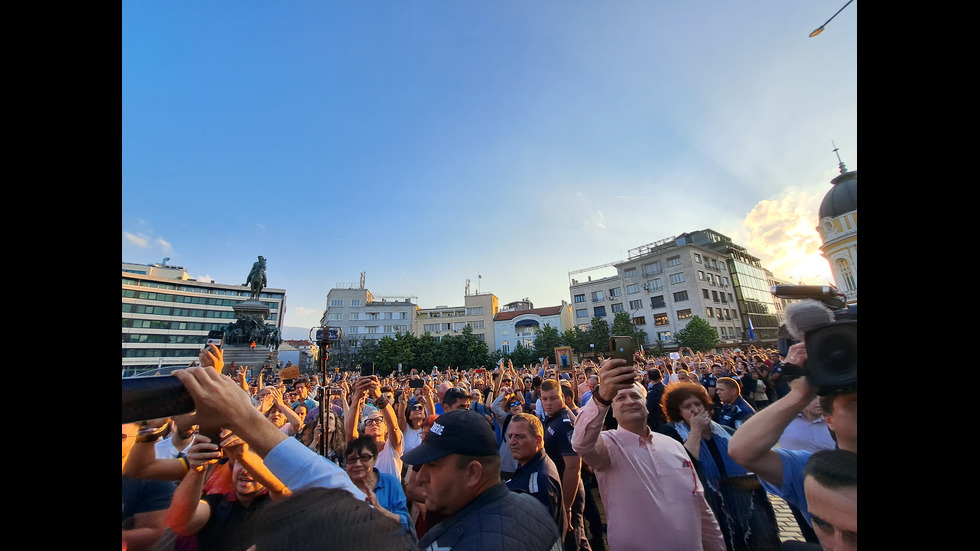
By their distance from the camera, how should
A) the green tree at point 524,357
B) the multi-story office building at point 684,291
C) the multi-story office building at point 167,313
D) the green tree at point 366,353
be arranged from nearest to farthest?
the multi-story office building at point 684,291, the green tree at point 524,357, the green tree at point 366,353, the multi-story office building at point 167,313

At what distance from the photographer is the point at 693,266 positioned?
41.5 m

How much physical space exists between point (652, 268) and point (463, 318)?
3173 cm

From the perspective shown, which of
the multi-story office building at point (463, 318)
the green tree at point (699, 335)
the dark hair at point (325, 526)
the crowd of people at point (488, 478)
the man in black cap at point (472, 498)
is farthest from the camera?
the multi-story office building at point (463, 318)

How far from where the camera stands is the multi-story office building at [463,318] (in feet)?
197

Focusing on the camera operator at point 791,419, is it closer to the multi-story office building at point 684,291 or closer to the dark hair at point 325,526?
the dark hair at point 325,526

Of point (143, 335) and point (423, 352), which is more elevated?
point (143, 335)

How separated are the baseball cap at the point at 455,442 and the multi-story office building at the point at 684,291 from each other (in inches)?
1804

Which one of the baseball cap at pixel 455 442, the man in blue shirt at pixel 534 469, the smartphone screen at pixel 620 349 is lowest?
the man in blue shirt at pixel 534 469

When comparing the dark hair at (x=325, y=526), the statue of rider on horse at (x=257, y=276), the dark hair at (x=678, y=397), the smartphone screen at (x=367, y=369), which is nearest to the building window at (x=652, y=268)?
the statue of rider on horse at (x=257, y=276)

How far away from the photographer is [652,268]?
45750mm

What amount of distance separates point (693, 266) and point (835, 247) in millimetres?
45029

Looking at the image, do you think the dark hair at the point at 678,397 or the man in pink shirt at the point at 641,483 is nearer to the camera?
the man in pink shirt at the point at 641,483
